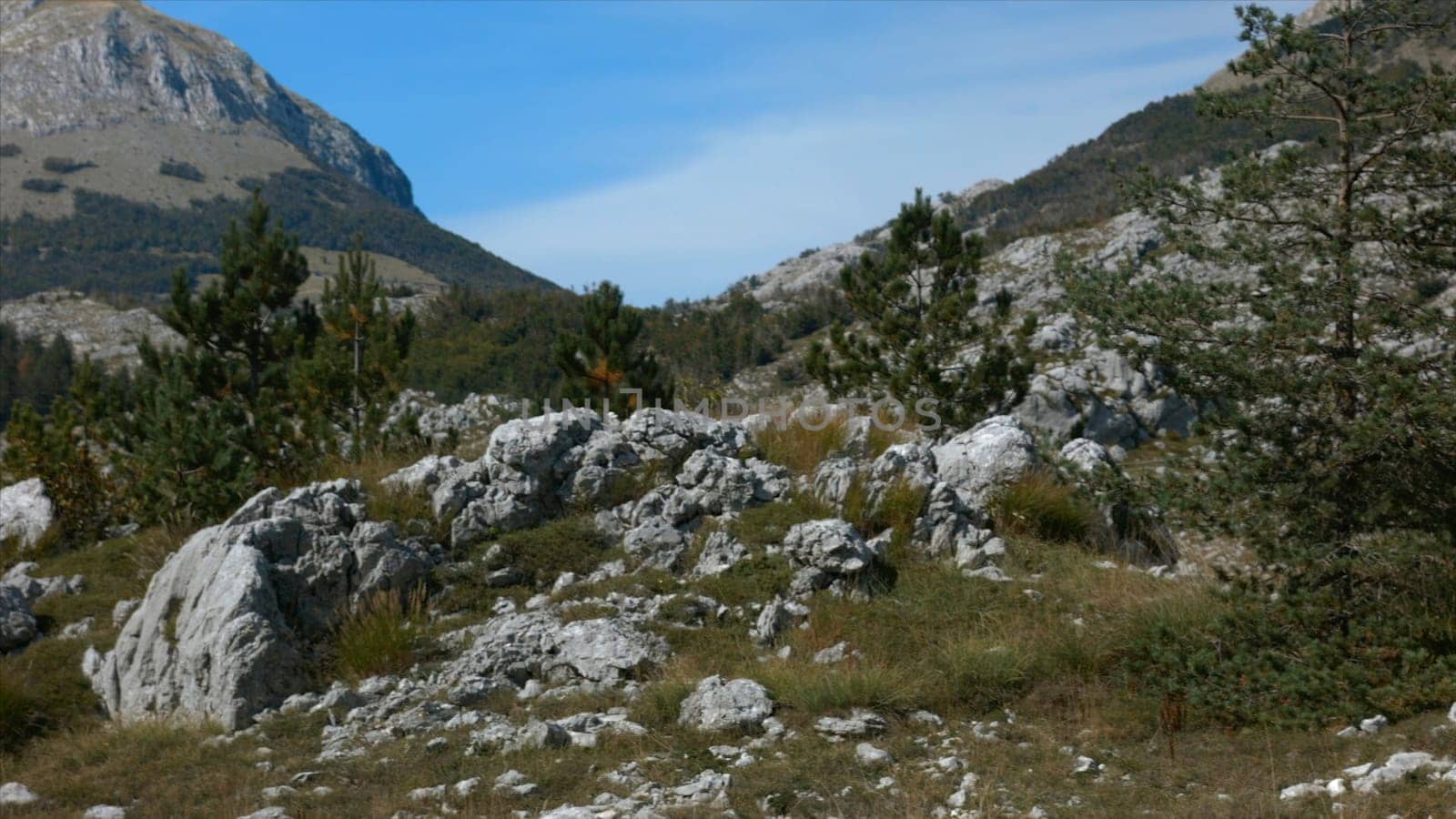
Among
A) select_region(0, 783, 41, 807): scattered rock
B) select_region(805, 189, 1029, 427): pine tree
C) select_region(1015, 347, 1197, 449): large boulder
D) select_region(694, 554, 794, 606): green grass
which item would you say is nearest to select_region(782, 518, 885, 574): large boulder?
select_region(694, 554, 794, 606): green grass

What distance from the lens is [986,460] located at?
11.6 meters

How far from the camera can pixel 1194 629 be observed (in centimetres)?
743

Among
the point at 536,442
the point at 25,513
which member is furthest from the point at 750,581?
the point at 25,513

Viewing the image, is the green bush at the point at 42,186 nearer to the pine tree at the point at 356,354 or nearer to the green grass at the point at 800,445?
the pine tree at the point at 356,354

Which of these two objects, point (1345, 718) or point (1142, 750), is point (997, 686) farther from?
point (1345, 718)

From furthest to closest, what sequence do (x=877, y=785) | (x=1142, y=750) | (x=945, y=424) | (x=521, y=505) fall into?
1. (x=945, y=424)
2. (x=521, y=505)
3. (x=1142, y=750)
4. (x=877, y=785)

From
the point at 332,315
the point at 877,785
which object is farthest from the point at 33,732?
the point at 332,315

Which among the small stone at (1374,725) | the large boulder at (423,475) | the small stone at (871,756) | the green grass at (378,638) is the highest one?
the large boulder at (423,475)

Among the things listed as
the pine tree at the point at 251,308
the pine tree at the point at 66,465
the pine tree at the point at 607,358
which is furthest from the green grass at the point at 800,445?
the pine tree at the point at 66,465

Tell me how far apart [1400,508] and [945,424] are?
39.8ft

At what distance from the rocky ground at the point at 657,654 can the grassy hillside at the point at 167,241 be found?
473 ft

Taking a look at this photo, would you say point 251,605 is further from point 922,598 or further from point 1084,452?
point 1084,452

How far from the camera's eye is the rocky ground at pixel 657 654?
20.7ft

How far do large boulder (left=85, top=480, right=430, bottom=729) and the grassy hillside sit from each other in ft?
474
